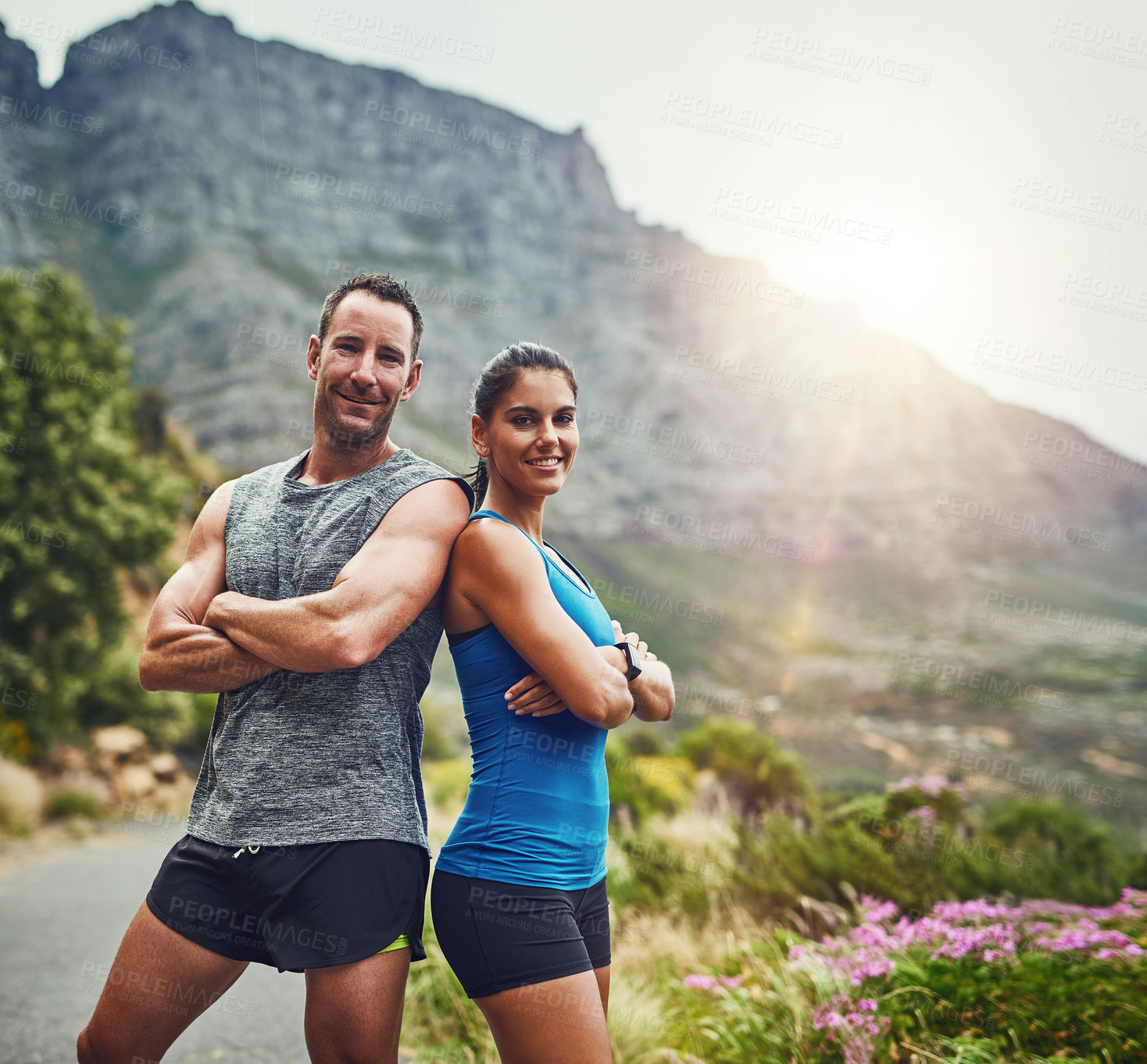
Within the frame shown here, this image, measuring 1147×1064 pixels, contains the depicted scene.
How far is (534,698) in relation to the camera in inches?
69.5

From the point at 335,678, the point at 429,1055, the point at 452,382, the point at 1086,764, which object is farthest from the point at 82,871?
the point at 452,382

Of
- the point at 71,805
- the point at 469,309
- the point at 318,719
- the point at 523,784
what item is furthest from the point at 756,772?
the point at 469,309

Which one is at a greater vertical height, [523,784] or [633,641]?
[633,641]

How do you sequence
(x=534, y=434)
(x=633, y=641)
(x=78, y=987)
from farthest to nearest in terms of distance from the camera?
(x=78, y=987), (x=633, y=641), (x=534, y=434)

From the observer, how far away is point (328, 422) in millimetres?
2025

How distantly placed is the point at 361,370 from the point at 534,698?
0.99 meters

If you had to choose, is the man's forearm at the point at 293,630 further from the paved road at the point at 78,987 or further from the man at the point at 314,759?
the paved road at the point at 78,987

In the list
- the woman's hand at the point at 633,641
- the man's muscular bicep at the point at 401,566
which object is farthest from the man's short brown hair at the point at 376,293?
the woman's hand at the point at 633,641

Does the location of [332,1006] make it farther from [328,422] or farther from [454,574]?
[328,422]

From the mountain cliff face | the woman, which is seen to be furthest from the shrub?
the mountain cliff face

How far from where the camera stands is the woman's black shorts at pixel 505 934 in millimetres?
1632

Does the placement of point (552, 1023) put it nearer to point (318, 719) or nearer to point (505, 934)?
point (505, 934)

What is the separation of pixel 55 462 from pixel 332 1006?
14706 millimetres

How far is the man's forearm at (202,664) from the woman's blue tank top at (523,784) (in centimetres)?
51
